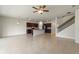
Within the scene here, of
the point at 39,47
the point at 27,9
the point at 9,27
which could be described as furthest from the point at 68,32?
the point at 9,27

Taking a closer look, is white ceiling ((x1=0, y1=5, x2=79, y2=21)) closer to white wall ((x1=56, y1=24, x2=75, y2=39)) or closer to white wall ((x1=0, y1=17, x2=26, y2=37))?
white wall ((x1=56, y1=24, x2=75, y2=39))

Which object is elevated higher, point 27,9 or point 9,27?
point 27,9

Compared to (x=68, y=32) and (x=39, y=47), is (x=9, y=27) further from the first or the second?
(x=39, y=47)

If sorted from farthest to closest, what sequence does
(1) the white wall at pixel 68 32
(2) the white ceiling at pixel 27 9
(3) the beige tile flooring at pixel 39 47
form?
(1) the white wall at pixel 68 32 < (2) the white ceiling at pixel 27 9 < (3) the beige tile flooring at pixel 39 47

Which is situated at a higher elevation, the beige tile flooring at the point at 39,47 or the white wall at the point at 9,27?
the white wall at the point at 9,27

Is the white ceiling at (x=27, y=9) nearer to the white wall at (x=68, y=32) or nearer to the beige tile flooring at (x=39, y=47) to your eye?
the white wall at (x=68, y=32)

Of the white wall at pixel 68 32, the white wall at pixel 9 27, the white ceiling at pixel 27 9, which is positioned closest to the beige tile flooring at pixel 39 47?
the white ceiling at pixel 27 9

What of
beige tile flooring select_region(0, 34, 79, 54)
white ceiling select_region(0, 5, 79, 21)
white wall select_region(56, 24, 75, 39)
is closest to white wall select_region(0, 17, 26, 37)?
white ceiling select_region(0, 5, 79, 21)

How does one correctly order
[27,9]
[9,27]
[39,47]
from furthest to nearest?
1. [9,27]
2. [27,9]
3. [39,47]

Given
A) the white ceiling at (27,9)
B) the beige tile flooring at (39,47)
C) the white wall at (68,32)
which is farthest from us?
the white wall at (68,32)

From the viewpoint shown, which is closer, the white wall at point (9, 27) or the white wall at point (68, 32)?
the white wall at point (68, 32)

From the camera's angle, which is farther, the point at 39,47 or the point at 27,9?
the point at 27,9
